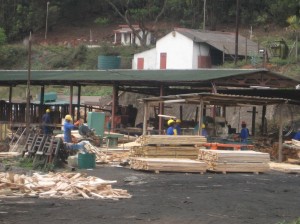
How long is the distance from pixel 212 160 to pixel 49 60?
179ft

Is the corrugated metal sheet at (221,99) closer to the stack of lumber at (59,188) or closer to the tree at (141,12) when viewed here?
the stack of lumber at (59,188)

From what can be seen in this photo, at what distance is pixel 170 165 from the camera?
75.5 ft

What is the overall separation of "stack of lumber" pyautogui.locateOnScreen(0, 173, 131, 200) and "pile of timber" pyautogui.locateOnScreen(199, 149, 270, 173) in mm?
6679

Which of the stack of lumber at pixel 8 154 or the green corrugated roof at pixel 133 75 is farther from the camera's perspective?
the green corrugated roof at pixel 133 75

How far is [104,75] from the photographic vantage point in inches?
1555

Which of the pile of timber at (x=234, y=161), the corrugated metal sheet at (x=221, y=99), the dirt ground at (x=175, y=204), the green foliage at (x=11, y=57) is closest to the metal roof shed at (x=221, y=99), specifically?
the corrugated metal sheet at (x=221, y=99)

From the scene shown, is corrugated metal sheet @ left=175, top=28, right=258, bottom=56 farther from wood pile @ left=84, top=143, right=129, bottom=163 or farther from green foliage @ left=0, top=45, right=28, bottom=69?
wood pile @ left=84, top=143, right=129, bottom=163

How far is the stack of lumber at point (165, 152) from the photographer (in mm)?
24125

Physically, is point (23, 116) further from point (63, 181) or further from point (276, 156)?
point (63, 181)

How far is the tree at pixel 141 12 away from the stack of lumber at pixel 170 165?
5620 centimetres

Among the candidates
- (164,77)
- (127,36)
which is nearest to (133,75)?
(164,77)

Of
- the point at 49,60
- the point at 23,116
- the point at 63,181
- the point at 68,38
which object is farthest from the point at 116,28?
the point at 63,181

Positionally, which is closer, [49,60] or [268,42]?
[268,42]

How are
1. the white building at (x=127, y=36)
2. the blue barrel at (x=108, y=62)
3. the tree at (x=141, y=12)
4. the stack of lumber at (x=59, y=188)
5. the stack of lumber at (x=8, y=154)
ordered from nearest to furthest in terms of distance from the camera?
the stack of lumber at (x=59, y=188), the stack of lumber at (x=8, y=154), the blue barrel at (x=108, y=62), the tree at (x=141, y=12), the white building at (x=127, y=36)
